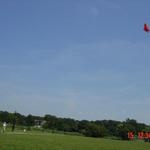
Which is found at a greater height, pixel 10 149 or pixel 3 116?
pixel 3 116

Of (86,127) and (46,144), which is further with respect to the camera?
(86,127)

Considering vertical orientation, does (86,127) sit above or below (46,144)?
above

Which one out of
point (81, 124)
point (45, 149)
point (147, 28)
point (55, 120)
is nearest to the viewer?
point (45, 149)

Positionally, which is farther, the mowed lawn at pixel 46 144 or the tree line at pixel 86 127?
the tree line at pixel 86 127

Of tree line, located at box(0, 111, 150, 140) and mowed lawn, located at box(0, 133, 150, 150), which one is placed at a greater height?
tree line, located at box(0, 111, 150, 140)

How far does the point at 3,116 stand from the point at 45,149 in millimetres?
157497

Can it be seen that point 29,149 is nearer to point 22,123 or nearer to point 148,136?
point 148,136

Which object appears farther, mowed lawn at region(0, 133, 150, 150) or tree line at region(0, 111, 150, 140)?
tree line at region(0, 111, 150, 140)

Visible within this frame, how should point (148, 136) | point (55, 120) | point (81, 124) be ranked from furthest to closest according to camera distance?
point (55, 120) < point (81, 124) < point (148, 136)

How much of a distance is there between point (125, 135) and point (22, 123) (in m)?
57.5

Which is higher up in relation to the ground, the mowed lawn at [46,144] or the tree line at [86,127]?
the tree line at [86,127]

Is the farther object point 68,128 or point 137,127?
point 137,127

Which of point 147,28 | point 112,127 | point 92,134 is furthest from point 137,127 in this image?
point 147,28

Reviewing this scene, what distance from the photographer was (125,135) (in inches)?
6314
